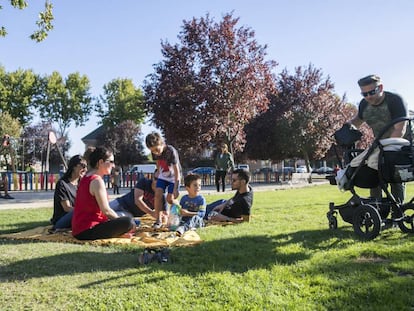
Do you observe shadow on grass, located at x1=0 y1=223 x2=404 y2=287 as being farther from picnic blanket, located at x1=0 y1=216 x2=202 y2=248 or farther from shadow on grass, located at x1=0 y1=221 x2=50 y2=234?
shadow on grass, located at x1=0 y1=221 x2=50 y2=234

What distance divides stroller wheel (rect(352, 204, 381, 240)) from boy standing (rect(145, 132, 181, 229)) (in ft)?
9.72

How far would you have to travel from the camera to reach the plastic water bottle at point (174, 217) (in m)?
6.32

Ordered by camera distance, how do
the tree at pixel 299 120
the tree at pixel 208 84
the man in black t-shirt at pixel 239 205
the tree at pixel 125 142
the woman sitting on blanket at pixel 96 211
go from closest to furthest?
the woman sitting on blanket at pixel 96 211, the man in black t-shirt at pixel 239 205, the tree at pixel 208 84, the tree at pixel 299 120, the tree at pixel 125 142

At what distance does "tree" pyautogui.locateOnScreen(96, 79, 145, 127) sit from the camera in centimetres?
5944

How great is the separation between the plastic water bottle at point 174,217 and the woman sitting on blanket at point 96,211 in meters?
1.10

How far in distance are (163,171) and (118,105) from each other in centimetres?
5468

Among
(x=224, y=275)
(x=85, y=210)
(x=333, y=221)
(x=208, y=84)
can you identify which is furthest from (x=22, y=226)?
(x=208, y=84)

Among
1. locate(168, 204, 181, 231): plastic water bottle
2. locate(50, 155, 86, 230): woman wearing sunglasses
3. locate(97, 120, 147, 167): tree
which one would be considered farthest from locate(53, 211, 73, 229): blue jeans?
locate(97, 120, 147, 167): tree

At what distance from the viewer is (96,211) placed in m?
5.20

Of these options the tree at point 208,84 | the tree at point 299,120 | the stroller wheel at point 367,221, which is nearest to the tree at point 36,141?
the tree at point 299,120

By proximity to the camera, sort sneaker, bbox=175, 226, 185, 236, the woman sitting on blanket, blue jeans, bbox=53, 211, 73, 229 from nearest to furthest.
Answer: the woman sitting on blanket → sneaker, bbox=175, 226, 185, 236 → blue jeans, bbox=53, 211, 73, 229

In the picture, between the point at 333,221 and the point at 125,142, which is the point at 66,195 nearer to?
the point at 333,221

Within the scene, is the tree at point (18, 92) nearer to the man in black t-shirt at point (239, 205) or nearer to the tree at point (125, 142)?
the tree at point (125, 142)

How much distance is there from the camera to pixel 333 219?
580cm
